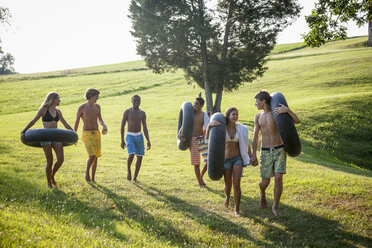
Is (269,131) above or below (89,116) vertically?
below

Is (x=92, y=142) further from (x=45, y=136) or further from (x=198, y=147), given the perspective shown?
(x=198, y=147)

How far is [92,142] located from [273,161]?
194 inches

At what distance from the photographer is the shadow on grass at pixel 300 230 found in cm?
503

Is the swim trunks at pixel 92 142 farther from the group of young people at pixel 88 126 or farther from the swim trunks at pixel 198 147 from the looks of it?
the swim trunks at pixel 198 147

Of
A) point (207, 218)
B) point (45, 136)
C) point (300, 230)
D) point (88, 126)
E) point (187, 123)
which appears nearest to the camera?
point (300, 230)

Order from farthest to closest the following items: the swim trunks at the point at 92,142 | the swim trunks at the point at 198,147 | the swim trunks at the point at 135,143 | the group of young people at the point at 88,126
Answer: the swim trunks at the point at 135,143
the swim trunks at the point at 198,147
the swim trunks at the point at 92,142
the group of young people at the point at 88,126

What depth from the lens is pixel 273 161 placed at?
20.4 ft

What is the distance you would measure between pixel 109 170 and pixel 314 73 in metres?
33.9

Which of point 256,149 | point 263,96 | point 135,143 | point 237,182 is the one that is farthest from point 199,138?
point 263,96

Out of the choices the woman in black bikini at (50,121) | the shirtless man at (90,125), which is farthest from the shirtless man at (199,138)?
the woman in black bikini at (50,121)

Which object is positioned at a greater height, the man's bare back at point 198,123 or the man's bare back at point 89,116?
the man's bare back at point 89,116

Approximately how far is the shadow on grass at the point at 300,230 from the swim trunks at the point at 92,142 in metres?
4.31

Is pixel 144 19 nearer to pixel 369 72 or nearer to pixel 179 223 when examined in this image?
pixel 179 223

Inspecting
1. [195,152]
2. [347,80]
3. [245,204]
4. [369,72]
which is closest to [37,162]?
[195,152]
